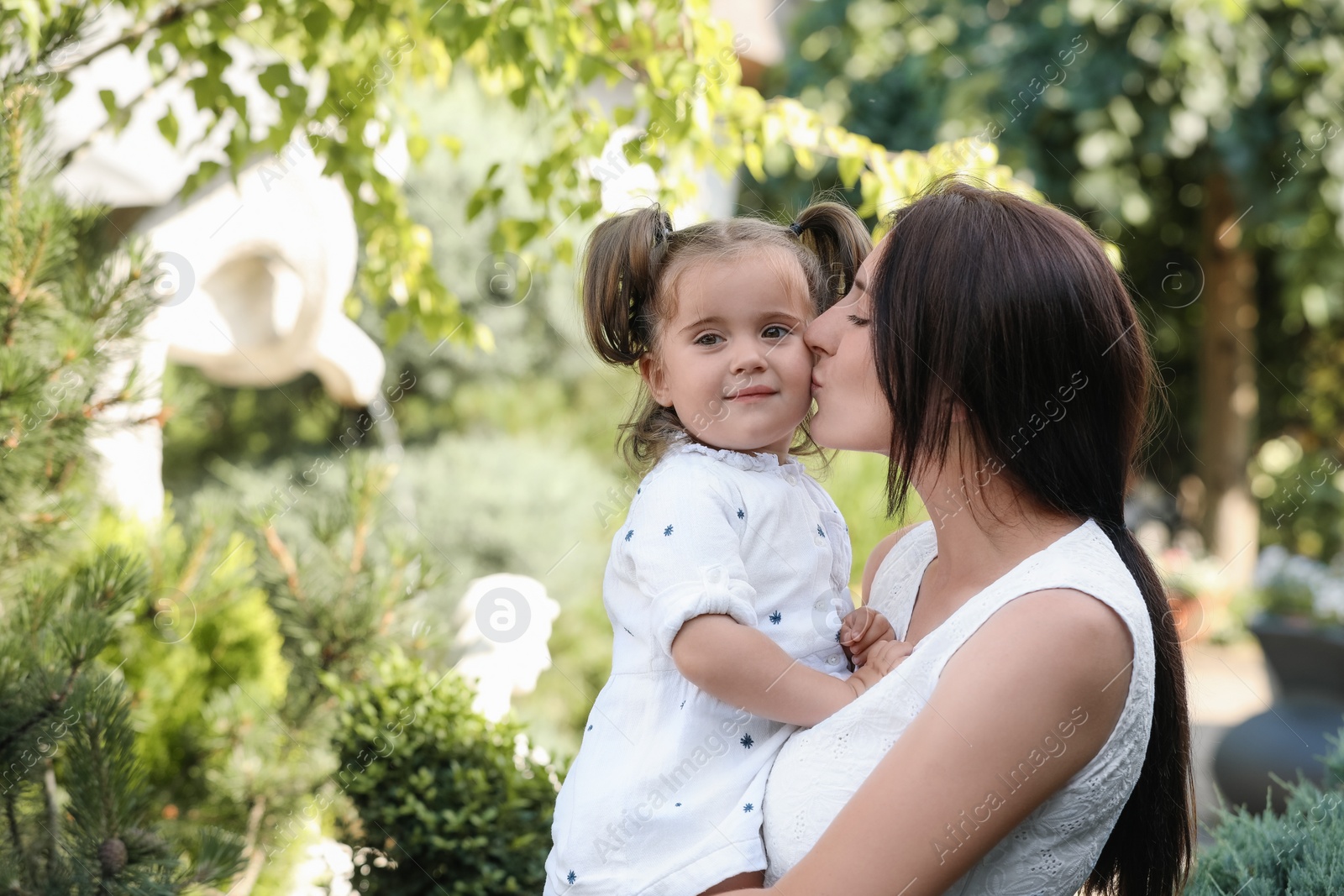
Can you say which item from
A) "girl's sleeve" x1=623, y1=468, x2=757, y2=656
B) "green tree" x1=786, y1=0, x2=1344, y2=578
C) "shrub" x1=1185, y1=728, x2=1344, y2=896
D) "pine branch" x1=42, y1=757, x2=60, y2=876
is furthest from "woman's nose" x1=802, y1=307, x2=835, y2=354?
"green tree" x1=786, y1=0, x2=1344, y2=578

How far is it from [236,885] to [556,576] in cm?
310

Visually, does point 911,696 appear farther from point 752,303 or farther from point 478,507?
point 478,507

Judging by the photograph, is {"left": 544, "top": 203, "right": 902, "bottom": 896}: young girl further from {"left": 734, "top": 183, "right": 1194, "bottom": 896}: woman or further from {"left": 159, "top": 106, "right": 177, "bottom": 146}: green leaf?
{"left": 159, "top": 106, "right": 177, "bottom": 146}: green leaf

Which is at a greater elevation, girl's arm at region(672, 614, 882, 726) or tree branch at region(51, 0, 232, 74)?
tree branch at region(51, 0, 232, 74)

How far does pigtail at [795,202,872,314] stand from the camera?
76.8 inches

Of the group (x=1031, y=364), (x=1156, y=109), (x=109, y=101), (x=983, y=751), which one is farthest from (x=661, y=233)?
(x=1156, y=109)

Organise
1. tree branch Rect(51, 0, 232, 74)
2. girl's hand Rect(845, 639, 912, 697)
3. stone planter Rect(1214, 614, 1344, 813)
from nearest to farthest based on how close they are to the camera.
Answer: girl's hand Rect(845, 639, 912, 697), tree branch Rect(51, 0, 232, 74), stone planter Rect(1214, 614, 1344, 813)

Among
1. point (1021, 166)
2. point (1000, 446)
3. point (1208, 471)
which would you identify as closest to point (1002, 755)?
point (1000, 446)

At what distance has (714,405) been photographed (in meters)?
1.72

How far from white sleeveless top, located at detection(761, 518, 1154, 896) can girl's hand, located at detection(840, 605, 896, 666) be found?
21cm

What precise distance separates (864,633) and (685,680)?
28cm

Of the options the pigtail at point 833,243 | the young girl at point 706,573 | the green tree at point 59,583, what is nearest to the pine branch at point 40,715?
the green tree at point 59,583

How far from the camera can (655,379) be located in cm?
189

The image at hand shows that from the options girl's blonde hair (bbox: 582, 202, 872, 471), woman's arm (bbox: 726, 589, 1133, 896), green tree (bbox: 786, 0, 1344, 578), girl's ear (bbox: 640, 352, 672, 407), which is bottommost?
woman's arm (bbox: 726, 589, 1133, 896)
